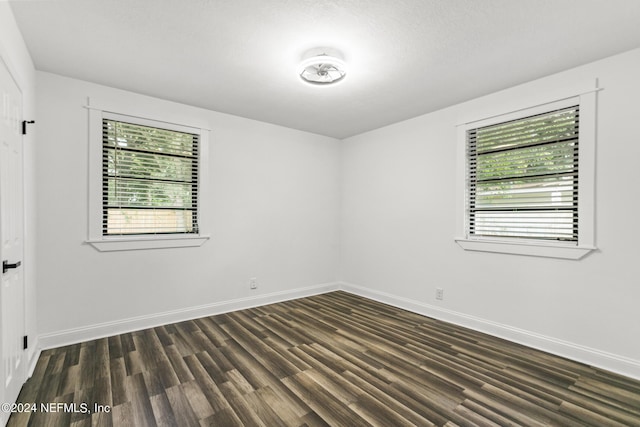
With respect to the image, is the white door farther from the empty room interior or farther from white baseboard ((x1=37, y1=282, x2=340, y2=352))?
white baseboard ((x1=37, y1=282, x2=340, y2=352))

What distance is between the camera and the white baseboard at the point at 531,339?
2496 millimetres

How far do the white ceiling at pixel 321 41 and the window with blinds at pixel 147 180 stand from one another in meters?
0.53

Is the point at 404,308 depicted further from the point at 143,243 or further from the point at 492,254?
the point at 143,243

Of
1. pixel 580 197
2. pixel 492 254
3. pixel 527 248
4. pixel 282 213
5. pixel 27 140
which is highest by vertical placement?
pixel 27 140

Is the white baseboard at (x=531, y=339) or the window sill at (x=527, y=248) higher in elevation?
the window sill at (x=527, y=248)

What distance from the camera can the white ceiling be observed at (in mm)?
2004

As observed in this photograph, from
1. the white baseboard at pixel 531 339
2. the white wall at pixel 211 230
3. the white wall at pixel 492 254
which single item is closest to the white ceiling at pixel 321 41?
the white wall at pixel 492 254

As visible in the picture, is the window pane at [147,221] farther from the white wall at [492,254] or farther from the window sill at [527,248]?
the window sill at [527,248]

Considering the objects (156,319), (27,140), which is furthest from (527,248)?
(27,140)

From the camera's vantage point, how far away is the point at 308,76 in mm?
2836

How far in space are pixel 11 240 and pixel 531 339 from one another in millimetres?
4355

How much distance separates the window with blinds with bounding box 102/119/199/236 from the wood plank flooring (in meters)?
1.22

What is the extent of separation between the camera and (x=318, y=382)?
2.34m

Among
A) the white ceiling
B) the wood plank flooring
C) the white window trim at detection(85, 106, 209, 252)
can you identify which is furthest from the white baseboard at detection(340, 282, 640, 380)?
the white window trim at detection(85, 106, 209, 252)
